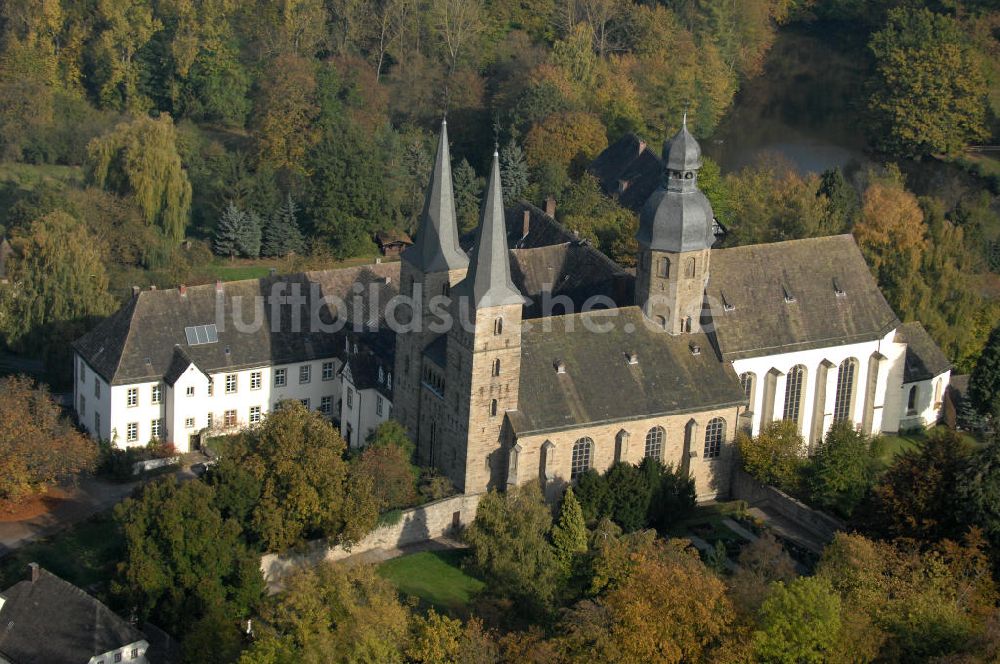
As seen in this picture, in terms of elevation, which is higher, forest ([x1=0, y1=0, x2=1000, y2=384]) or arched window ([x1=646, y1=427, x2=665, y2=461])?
forest ([x1=0, y1=0, x2=1000, y2=384])

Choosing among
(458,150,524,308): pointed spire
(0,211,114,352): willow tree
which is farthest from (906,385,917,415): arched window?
(0,211,114,352): willow tree

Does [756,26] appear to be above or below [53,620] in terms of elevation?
above

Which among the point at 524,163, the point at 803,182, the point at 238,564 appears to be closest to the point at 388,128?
the point at 524,163

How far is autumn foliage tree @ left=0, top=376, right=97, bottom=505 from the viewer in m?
64.9

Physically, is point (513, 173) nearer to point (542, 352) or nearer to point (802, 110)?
point (542, 352)

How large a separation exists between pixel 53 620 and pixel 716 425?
27.6 meters

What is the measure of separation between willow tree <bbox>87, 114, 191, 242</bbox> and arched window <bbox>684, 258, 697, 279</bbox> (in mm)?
36074

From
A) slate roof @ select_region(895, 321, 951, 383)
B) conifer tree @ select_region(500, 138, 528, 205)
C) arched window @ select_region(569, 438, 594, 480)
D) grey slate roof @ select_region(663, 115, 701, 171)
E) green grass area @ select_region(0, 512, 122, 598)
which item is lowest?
green grass area @ select_region(0, 512, 122, 598)

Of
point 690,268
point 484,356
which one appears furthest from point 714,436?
point 484,356

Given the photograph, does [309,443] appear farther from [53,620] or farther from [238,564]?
[53,620]

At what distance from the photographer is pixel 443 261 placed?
64.6m

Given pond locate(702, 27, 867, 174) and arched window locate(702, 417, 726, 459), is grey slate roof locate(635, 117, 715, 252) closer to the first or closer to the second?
arched window locate(702, 417, 726, 459)

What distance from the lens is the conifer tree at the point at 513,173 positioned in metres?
102

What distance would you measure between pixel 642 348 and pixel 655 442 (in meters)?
3.83
